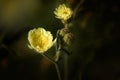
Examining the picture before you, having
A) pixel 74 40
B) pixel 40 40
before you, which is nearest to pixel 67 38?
pixel 40 40

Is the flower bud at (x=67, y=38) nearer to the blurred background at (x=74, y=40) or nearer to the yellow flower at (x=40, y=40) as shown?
the yellow flower at (x=40, y=40)

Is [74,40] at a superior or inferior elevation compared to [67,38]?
inferior

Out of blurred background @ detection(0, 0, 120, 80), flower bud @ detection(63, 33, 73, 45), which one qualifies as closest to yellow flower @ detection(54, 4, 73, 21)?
flower bud @ detection(63, 33, 73, 45)

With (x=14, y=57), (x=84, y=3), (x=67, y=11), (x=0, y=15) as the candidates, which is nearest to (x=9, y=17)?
(x=0, y=15)

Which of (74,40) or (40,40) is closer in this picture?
(40,40)

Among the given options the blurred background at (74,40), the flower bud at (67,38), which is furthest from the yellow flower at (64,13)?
the blurred background at (74,40)

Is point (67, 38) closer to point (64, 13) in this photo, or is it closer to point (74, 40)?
point (64, 13)

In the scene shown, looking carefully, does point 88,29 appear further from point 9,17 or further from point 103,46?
point 9,17
